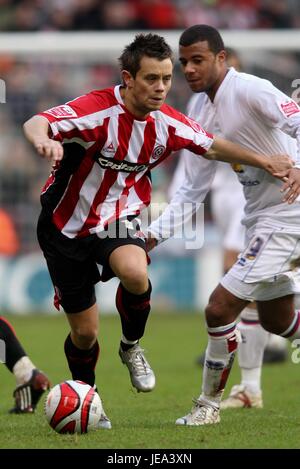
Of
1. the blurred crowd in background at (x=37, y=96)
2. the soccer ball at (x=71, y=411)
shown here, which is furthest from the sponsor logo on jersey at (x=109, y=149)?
the blurred crowd in background at (x=37, y=96)

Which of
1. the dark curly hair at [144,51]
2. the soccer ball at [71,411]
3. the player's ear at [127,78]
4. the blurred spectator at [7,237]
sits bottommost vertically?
the blurred spectator at [7,237]

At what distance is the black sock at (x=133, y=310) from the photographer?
615cm

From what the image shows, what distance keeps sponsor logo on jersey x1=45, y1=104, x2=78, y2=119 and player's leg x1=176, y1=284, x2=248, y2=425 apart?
149cm

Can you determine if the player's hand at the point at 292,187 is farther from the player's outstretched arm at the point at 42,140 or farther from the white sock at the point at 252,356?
the white sock at the point at 252,356

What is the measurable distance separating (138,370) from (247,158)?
1.46m

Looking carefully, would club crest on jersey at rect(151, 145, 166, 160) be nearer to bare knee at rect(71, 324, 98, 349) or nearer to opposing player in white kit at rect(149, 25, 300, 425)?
opposing player in white kit at rect(149, 25, 300, 425)

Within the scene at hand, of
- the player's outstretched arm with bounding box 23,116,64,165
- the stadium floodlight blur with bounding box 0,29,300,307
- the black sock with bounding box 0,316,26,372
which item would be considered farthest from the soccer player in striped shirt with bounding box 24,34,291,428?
the stadium floodlight blur with bounding box 0,29,300,307

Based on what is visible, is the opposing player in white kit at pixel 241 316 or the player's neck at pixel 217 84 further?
the opposing player in white kit at pixel 241 316

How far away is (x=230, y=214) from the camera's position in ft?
34.9

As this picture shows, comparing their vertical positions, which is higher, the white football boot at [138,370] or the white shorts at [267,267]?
the white shorts at [267,267]

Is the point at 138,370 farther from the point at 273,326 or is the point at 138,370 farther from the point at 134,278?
the point at 273,326

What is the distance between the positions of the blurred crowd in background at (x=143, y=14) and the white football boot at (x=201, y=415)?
11134 mm

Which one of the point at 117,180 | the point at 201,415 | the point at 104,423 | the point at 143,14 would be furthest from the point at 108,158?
the point at 143,14
